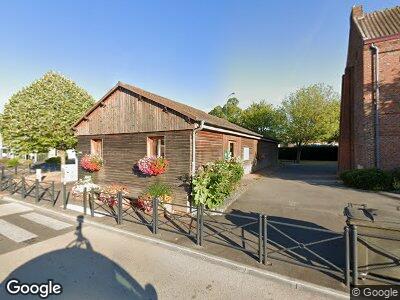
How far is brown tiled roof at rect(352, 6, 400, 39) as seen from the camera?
1304 centimetres

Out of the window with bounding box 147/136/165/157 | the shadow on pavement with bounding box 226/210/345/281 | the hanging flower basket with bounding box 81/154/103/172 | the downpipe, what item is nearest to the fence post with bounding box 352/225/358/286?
the shadow on pavement with bounding box 226/210/345/281

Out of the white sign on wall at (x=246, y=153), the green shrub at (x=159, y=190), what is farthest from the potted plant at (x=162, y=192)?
the white sign on wall at (x=246, y=153)

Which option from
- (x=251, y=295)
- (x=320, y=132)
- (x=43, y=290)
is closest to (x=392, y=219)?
(x=251, y=295)

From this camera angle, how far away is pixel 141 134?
1126 centimetres

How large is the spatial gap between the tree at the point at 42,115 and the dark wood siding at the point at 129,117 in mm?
6464

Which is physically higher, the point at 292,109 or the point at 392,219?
the point at 292,109

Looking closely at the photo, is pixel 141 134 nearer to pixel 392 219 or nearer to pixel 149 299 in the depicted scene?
pixel 149 299

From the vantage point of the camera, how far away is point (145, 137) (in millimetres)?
11109

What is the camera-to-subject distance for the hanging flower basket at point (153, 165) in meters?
10.1

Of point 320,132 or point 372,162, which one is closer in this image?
point 372,162

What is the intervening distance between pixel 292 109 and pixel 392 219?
31.3m

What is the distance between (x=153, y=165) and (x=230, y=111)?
36715mm

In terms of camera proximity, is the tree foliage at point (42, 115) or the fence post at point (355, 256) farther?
the tree foliage at point (42, 115)

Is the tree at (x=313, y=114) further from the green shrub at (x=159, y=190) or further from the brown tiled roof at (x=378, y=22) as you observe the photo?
the green shrub at (x=159, y=190)
